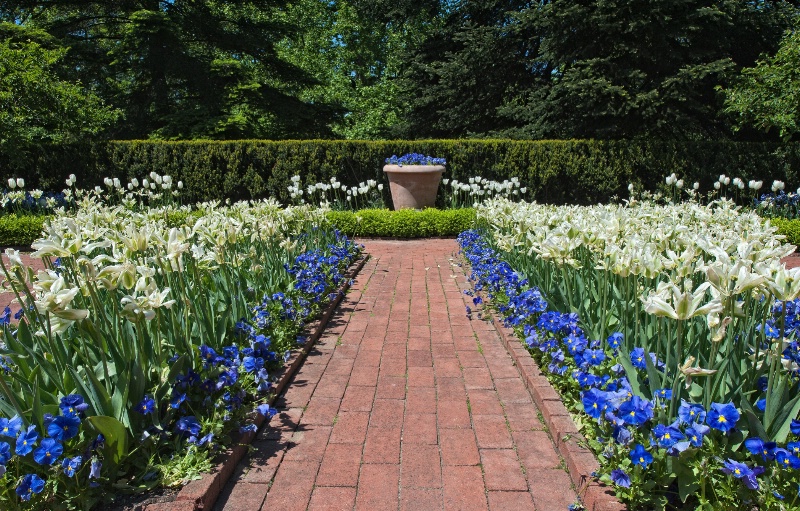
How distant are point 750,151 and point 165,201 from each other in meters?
12.3

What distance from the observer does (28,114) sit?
11.5 m

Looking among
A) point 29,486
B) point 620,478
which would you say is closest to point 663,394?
point 620,478

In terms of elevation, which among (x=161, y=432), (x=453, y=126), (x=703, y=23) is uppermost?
(x=703, y=23)

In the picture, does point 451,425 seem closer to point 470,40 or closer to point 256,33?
point 470,40

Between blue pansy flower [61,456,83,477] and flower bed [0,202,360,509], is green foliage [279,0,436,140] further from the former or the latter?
blue pansy flower [61,456,83,477]

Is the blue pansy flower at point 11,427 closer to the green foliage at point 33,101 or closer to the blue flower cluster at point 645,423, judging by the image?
the blue flower cluster at point 645,423

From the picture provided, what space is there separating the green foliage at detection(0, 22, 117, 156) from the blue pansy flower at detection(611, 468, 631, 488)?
12.4 meters

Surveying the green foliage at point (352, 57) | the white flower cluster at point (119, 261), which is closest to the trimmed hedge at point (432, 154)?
the white flower cluster at point (119, 261)

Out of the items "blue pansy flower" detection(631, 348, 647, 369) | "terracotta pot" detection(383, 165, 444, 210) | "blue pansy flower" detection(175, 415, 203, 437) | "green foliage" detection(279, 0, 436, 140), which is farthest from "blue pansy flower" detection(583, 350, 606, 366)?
"green foliage" detection(279, 0, 436, 140)

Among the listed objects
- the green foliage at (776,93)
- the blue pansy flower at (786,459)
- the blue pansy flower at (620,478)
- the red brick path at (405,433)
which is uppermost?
the green foliage at (776,93)

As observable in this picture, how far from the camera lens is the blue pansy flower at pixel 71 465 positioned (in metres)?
1.95

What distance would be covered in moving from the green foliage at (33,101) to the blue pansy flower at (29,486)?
11.3 m

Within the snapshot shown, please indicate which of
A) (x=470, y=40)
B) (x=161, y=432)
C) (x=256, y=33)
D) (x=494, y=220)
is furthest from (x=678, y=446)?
(x=256, y=33)

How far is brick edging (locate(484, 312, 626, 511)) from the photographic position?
2.17m
